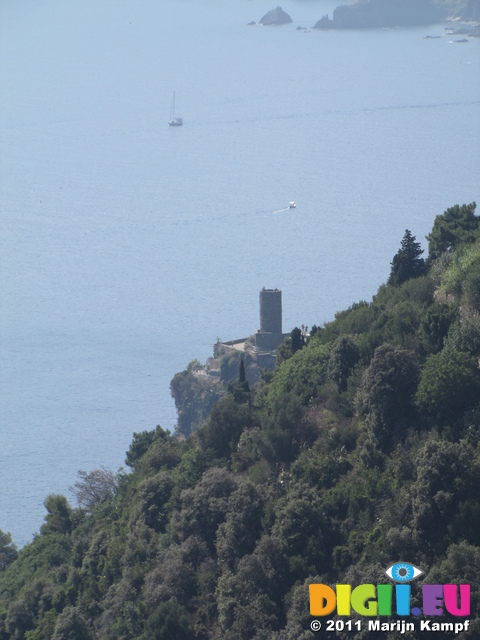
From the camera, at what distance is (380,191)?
125 metres

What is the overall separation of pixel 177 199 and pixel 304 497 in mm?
102872

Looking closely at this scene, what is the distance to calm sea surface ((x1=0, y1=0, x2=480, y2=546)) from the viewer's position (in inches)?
3396

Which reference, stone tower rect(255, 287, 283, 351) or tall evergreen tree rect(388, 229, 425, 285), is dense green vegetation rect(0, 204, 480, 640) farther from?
stone tower rect(255, 287, 283, 351)

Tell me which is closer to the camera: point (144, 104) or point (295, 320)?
point (295, 320)

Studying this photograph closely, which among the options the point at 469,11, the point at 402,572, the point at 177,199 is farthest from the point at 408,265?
the point at 469,11

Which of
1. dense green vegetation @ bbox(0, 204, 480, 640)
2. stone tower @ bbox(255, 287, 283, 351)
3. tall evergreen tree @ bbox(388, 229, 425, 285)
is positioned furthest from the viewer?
stone tower @ bbox(255, 287, 283, 351)

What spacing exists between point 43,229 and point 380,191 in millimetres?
32779

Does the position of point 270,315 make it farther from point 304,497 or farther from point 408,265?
point 304,497

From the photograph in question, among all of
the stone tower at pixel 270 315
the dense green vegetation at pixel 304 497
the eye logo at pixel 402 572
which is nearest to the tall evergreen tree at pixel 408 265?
the dense green vegetation at pixel 304 497

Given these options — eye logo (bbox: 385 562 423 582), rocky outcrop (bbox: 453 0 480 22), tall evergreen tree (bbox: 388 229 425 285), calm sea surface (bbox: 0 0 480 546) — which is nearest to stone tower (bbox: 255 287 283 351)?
calm sea surface (bbox: 0 0 480 546)

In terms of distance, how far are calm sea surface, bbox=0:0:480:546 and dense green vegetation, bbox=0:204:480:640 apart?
37.5 metres

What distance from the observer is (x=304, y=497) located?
25.8m

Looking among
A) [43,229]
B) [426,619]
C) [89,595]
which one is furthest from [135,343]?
[426,619]

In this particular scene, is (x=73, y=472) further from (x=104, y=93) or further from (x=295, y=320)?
(x=104, y=93)
